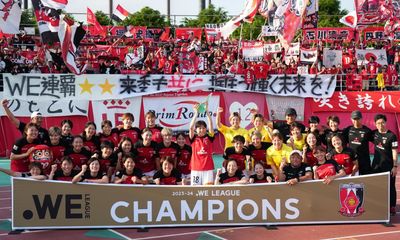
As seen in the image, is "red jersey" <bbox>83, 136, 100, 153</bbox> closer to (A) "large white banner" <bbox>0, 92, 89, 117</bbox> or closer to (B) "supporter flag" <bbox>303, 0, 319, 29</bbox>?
(A) "large white banner" <bbox>0, 92, 89, 117</bbox>

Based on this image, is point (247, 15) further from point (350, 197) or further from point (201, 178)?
point (350, 197)

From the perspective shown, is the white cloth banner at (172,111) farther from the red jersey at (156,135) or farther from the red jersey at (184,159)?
the red jersey at (184,159)

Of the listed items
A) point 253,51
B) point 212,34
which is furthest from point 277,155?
point 212,34

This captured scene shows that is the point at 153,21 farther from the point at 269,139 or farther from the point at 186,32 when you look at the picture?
the point at 269,139

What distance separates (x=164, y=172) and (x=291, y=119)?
2.56 metres

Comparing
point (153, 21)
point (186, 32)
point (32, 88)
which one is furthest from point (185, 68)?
point (153, 21)

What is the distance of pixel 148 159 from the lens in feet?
30.5

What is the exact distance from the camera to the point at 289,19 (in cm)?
1942

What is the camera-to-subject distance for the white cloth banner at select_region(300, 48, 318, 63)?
22.1 meters

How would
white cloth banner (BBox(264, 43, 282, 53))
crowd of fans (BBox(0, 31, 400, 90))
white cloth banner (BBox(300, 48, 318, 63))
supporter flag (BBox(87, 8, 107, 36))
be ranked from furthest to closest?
supporter flag (BBox(87, 8, 107, 36))
white cloth banner (BBox(264, 43, 282, 53))
white cloth banner (BBox(300, 48, 318, 63))
crowd of fans (BBox(0, 31, 400, 90))

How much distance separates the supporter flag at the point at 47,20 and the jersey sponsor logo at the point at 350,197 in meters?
10.0

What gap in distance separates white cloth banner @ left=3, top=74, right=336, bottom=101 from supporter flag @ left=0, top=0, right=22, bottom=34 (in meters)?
1.67

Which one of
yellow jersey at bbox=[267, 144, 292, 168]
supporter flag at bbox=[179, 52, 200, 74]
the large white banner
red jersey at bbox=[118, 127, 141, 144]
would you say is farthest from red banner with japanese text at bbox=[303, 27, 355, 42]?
yellow jersey at bbox=[267, 144, 292, 168]

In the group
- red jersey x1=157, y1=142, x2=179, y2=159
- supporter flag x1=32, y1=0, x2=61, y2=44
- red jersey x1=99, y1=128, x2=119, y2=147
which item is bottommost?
red jersey x1=157, y1=142, x2=179, y2=159
